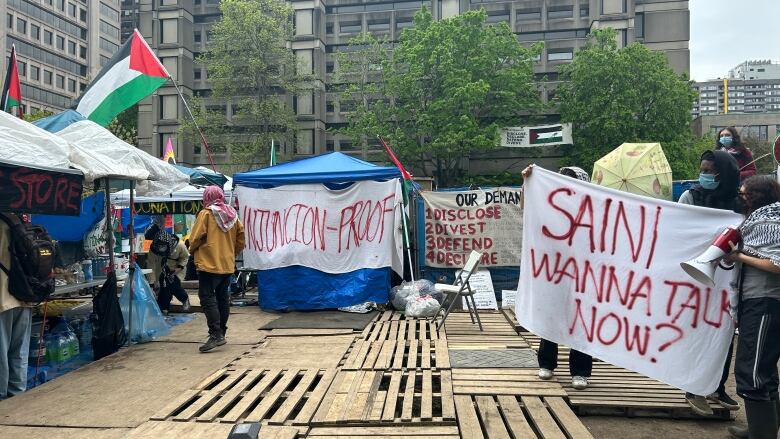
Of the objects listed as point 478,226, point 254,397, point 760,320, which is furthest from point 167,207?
point 760,320

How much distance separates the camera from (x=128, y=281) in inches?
263

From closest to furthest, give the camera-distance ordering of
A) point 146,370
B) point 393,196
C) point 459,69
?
point 146,370
point 393,196
point 459,69

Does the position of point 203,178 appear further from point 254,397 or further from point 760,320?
point 760,320

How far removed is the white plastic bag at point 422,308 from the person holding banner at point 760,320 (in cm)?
487

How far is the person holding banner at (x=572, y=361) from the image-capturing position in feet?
14.8

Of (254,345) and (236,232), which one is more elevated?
(236,232)

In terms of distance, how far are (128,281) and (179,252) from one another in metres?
2.88

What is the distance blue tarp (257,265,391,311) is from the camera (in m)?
8.59

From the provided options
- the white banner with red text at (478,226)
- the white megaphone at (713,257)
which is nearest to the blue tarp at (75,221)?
the white banner with red text at (478,226)

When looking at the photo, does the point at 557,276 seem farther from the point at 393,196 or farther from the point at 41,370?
the point at 41,370

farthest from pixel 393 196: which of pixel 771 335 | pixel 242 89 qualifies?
pixel 242 89

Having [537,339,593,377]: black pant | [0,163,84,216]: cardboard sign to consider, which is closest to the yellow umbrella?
[537,339,593,377]: black pant

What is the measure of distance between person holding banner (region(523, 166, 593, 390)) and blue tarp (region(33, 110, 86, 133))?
18.3 ft

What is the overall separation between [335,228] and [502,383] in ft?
15.6
